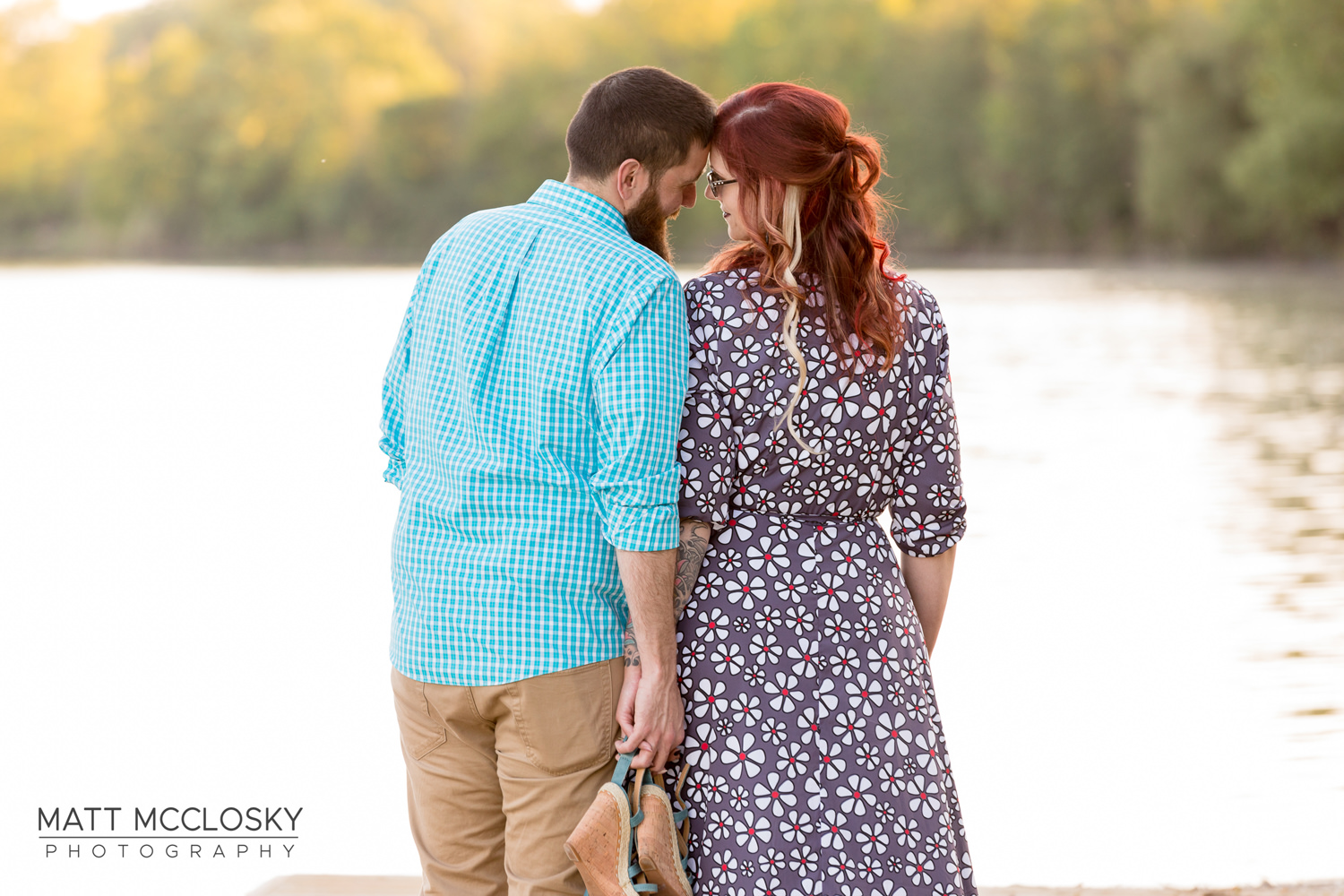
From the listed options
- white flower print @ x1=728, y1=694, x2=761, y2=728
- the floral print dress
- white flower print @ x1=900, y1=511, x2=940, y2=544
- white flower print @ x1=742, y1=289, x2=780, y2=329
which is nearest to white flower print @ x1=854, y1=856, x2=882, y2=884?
the floral print dress

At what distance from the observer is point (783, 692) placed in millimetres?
1642

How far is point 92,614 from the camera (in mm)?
5906

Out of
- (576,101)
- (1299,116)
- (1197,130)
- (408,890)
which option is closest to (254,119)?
(576,101)

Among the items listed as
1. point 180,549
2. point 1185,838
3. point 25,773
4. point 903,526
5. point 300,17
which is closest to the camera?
point 903,526

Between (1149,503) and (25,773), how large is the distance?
6235mm

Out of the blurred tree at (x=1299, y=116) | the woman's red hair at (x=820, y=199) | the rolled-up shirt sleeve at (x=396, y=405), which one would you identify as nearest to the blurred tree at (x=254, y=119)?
the blurred tree at (x=1299, y=116)

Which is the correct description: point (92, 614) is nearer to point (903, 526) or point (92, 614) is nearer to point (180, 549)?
point (180, 549)

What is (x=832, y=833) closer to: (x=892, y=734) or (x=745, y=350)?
(x=892, y=734)

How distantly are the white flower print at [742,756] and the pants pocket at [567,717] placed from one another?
0.46 ft

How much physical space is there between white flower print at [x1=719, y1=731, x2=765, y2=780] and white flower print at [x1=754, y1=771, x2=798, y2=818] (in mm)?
20

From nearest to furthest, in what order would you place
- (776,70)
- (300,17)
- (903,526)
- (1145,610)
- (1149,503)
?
(903,526) < (1145,610) < (1149,503) < (776,70) < (300,17)

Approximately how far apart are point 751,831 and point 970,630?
4102mm

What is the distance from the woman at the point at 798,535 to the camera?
162cm

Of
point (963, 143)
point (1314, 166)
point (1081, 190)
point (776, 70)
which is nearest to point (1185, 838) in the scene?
point (1314, 166)
